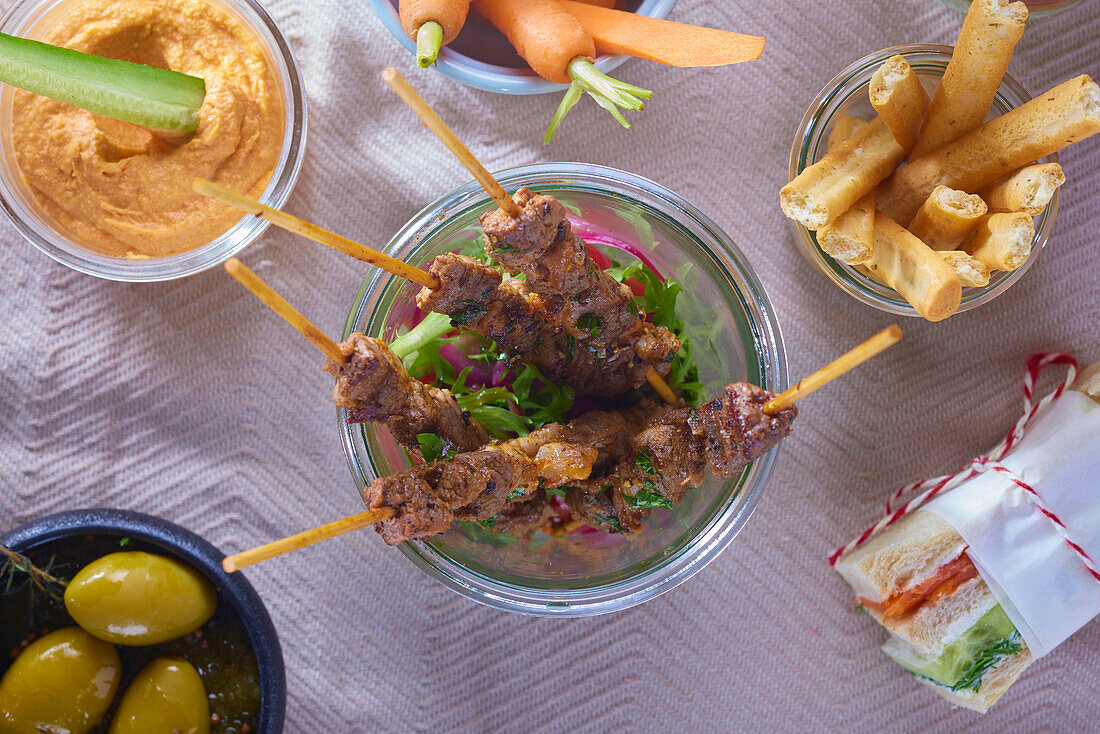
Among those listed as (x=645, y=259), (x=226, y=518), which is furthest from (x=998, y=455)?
(x=226, y=518)

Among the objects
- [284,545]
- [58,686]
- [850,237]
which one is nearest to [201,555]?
[58,686]

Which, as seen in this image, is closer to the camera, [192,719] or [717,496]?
[717,496]

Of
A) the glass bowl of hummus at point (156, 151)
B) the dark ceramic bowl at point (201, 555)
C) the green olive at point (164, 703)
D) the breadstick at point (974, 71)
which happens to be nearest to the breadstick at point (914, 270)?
the breadstick at point (974, 71)

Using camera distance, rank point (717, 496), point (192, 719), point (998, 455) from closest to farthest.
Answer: point (717, 496) → point (192, 719) → point (998, 455)

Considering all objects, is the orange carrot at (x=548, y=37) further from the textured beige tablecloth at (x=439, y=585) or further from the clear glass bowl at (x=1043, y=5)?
A: the clear glass bowl at (x=1043, y=5)

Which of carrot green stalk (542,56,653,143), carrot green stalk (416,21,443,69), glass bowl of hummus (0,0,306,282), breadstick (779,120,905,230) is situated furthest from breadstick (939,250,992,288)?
glass bowl of hummus (0,0,306,282)

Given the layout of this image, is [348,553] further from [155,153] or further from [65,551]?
[155,153]
